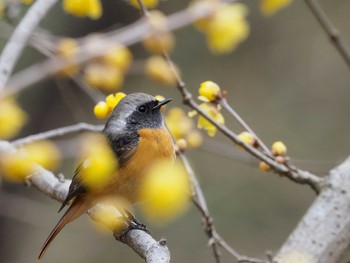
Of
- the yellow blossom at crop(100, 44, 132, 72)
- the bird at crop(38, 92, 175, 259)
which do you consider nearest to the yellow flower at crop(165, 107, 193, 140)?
the bird at crop(38, 92, 175, 259)

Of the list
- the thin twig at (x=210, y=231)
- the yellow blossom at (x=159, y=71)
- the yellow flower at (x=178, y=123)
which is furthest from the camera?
the yellow blossom at (x=159, y=71)

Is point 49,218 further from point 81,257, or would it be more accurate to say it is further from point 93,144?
point 93,144

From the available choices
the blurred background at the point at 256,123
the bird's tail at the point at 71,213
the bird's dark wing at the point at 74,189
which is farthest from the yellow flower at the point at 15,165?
the blurred background at the point at 256,123

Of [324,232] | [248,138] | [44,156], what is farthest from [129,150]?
[324,232]

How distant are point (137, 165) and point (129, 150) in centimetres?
8

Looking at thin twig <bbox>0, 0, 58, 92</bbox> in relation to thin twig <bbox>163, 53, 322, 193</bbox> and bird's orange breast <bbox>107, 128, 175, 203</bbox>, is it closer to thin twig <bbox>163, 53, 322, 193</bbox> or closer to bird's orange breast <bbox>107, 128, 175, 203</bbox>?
bird's orange breast <bbox>107, 128, 175, 203</bbox>

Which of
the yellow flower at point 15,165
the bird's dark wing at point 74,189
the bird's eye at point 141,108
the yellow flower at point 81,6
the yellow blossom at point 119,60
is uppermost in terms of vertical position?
the yellow flower at point 81,6

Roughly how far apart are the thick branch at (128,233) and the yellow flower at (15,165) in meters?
0.06

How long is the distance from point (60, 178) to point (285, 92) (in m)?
5.50

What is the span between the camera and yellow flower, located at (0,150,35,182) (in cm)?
253

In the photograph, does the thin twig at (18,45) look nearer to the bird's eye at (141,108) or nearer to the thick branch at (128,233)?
the thick branch at (128,233)

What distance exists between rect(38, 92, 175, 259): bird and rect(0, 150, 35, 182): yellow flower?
229 millimetres

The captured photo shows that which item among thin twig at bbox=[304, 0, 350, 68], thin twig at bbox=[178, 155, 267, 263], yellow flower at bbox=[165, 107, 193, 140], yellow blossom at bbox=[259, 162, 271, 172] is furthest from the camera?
yellow flower at bbox=[165, 107, 193, 140]

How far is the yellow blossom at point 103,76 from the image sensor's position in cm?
313
